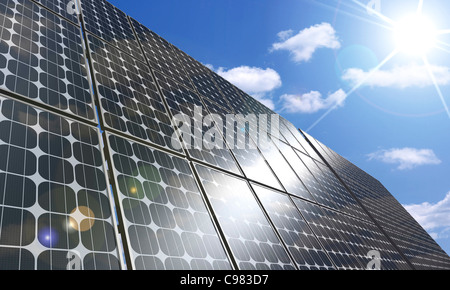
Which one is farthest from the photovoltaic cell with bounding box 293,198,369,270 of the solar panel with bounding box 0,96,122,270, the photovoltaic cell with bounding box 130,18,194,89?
the solar panel with bounding box 0,96,122,270

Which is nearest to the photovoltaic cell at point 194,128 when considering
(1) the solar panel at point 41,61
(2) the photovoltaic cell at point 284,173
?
(1) the solar panel at point 41,61

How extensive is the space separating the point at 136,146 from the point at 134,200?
5.18ft

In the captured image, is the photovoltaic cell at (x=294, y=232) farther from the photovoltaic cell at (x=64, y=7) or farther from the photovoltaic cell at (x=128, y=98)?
the photovoltaic cell at (x=64, y=7)

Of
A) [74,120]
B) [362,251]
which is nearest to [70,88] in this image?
[74,120]

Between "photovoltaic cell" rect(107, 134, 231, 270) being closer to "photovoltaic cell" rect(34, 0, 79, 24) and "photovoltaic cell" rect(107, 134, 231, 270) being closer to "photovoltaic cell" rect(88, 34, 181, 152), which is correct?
"photovoltaic cell" rect(88, 34, 181, 152)

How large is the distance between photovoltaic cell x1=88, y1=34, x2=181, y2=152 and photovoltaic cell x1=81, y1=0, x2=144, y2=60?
694 mm

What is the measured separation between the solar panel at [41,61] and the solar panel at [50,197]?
0.54 m

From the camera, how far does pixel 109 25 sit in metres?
10.7

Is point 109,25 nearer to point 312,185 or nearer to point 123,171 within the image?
point 123,171

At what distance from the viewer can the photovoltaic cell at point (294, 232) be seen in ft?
24.2

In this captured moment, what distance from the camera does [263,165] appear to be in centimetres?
1089

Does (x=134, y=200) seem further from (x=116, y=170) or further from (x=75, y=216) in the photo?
(x=75, y=216)

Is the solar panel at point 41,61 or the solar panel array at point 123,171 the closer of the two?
the solar panel array at point 123,171

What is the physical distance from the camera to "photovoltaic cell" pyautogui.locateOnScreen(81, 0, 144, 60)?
9578mm
